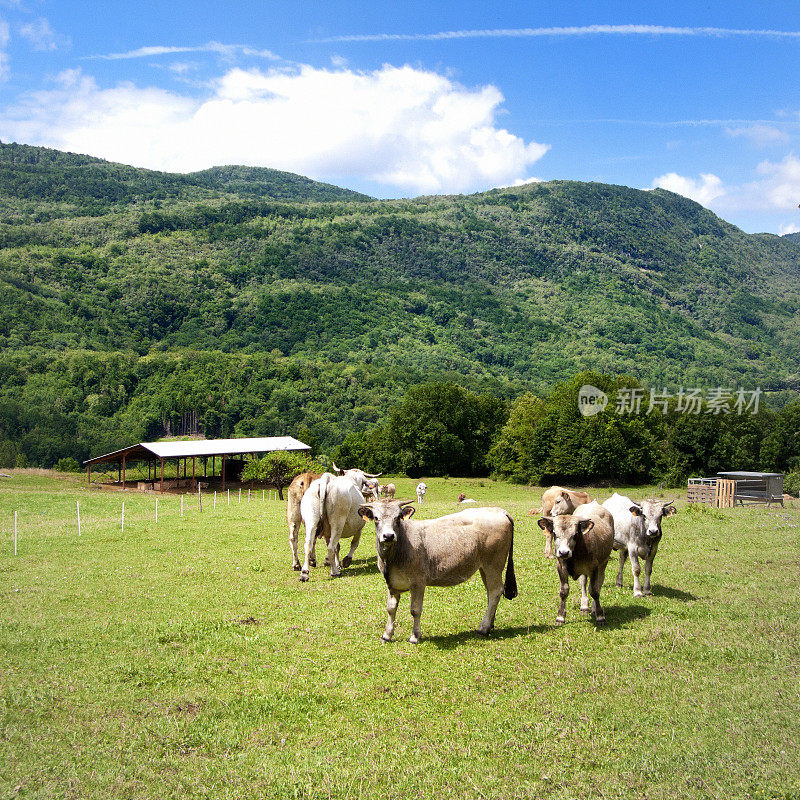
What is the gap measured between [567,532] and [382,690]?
12.9ft

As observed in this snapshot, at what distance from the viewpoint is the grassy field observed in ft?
20.9

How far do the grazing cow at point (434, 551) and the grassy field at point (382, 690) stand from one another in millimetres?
711

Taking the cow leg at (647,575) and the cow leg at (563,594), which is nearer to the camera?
the cow leg at (563,594)

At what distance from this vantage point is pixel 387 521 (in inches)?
387

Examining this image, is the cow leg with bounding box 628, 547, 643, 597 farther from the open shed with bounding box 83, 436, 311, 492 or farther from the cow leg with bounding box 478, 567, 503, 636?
the open shed with bounding box 83, 436, 311, 492

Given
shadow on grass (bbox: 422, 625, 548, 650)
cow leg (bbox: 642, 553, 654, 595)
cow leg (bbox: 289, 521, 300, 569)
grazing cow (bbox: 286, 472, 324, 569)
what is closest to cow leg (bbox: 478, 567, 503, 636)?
shadow on grass (bbox: 422, 625, 548, 650)

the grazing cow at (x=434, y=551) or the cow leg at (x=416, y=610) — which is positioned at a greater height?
the grazing cow at (x=434, y=551)

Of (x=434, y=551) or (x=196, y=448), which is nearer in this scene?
(x=434, y=551)

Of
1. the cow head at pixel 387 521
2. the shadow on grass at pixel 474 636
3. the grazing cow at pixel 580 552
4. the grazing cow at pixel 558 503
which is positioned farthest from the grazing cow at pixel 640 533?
the cow head at pixel 387 521

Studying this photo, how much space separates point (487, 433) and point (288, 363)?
221 ft

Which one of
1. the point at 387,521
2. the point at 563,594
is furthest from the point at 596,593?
the point at 387,521

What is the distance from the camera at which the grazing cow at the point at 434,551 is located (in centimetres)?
998

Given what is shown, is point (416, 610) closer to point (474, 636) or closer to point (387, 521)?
point (474, 636)

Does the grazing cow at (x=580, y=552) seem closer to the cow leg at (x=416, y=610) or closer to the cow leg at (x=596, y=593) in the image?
the cow leg at (x=596, y=593)
